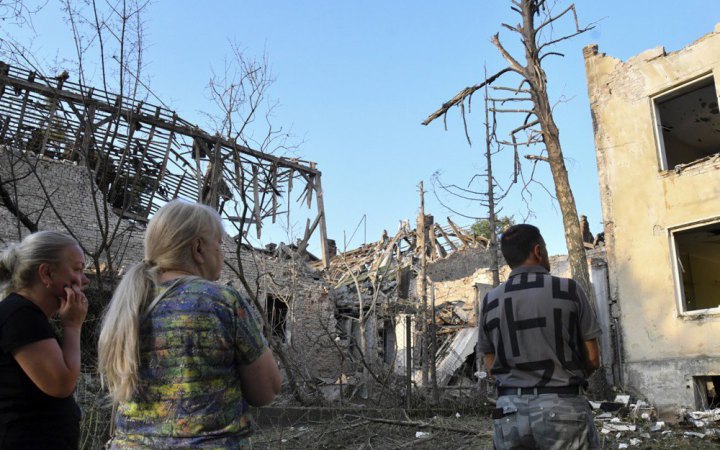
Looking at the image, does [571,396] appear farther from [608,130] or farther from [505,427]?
[608,130]

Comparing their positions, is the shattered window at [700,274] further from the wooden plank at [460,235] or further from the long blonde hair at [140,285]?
the long blonde hair at [140,285]

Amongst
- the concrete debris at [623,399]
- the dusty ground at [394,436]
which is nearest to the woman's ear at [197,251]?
the dusty ground at [394,436]

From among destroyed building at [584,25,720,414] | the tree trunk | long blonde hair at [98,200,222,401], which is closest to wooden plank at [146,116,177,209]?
the tree trunk

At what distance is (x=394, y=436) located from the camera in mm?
7520

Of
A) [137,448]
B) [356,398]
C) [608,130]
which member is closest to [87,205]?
[356,398]

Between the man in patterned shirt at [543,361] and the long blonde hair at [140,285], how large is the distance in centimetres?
157

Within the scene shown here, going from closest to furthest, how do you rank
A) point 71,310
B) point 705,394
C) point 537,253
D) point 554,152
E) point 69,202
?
point 71,310, point 537,253, point 705,394, point 554,152, point 69,202

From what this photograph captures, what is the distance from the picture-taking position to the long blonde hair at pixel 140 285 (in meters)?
1.68

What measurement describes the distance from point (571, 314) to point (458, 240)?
2325 cm

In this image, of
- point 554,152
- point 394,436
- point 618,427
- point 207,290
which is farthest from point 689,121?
point 207,290

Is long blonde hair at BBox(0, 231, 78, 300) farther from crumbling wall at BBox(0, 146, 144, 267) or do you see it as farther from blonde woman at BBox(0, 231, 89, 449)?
crumbling wall at BBox(0, 146, 144, 267)

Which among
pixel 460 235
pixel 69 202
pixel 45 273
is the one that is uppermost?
pixel 460 235

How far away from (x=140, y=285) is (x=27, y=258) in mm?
771

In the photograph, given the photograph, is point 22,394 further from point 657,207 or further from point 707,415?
point 657,207
